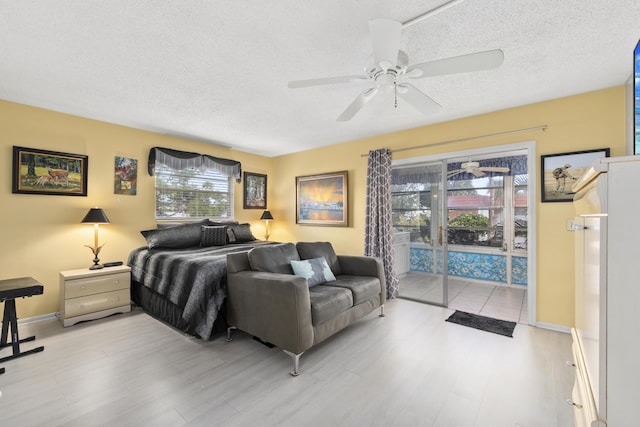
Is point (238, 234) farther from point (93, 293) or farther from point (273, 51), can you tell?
point (273, 51)

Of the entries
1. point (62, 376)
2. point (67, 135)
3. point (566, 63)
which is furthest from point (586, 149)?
point (67, 135)

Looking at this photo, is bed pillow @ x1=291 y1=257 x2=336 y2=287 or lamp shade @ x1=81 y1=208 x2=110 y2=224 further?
lamp shade @ x1=81 y1=208 x2=110 y2=224

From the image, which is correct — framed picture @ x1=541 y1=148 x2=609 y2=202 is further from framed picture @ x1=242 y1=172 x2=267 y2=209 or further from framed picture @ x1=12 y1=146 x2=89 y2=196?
framed picture @ x1=12 y1=146 x2=89 y2=196

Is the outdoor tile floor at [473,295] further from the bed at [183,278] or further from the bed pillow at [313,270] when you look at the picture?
the bed at [183,278]

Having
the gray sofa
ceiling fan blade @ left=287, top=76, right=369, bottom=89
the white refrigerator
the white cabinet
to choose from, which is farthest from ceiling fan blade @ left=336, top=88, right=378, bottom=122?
the white cabinet

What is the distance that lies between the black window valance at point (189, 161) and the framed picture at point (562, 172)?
4510mm

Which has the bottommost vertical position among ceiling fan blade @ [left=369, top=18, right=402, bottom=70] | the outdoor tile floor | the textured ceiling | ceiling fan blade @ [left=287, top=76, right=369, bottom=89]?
the outdoor tile floor

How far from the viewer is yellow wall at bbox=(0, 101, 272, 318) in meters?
3.03

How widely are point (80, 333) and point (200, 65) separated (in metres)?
2.92

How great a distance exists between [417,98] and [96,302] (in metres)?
3.98

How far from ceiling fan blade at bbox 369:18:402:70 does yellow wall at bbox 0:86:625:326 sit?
2.29 meters

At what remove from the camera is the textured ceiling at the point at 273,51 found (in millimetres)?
1696

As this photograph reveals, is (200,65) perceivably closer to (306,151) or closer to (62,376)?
(62,376)

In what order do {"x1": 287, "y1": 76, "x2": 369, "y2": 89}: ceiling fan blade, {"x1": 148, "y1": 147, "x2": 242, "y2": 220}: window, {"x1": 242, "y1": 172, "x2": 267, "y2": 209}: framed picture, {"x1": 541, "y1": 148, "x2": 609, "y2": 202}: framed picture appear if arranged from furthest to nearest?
1. {"x1": 242, "y1": 172, "x2": 267, "y2": 209}: framed picture
2. {"x1": 148, "y1": 147, "x2": 242, "y2": 220}: window
3. {"x1": 541, "y1": 148, "x2": 609, "y2": 202}: framed picture
4. {"x1": 287, "y1": 76, "x2": 369, "y2": 89}: ceiling fan blade
